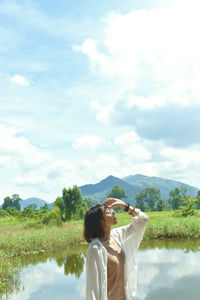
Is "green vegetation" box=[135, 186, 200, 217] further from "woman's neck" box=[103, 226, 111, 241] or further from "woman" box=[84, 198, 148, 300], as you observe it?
"woman's neck" box=[103, 226, 111, 241]

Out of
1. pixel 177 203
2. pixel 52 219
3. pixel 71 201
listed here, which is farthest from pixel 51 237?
pixel 177 203

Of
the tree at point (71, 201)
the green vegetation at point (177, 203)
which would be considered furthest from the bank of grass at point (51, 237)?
the tree at point (71, 201)

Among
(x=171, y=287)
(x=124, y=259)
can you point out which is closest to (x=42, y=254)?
(x=171, y=287)

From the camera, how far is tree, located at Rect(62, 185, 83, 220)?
23000 mm

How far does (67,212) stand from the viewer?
23.1 metres

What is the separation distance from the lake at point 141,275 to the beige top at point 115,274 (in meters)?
4.43

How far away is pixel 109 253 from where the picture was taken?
6.88 ft

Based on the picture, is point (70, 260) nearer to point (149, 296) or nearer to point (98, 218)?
point (149, 296)

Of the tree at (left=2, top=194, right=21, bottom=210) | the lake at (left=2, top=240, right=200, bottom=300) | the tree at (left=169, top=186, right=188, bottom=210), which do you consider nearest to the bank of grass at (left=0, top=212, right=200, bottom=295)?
the lake at (left=2, top=240, right=200, bottom=300)

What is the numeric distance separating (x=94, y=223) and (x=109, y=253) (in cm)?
23

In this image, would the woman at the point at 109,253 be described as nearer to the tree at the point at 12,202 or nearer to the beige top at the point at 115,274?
the beige top at the point at 115,274

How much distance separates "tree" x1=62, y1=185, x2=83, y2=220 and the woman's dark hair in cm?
2115

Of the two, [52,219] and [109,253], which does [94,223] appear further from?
[52,219]

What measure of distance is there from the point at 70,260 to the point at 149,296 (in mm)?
4750
